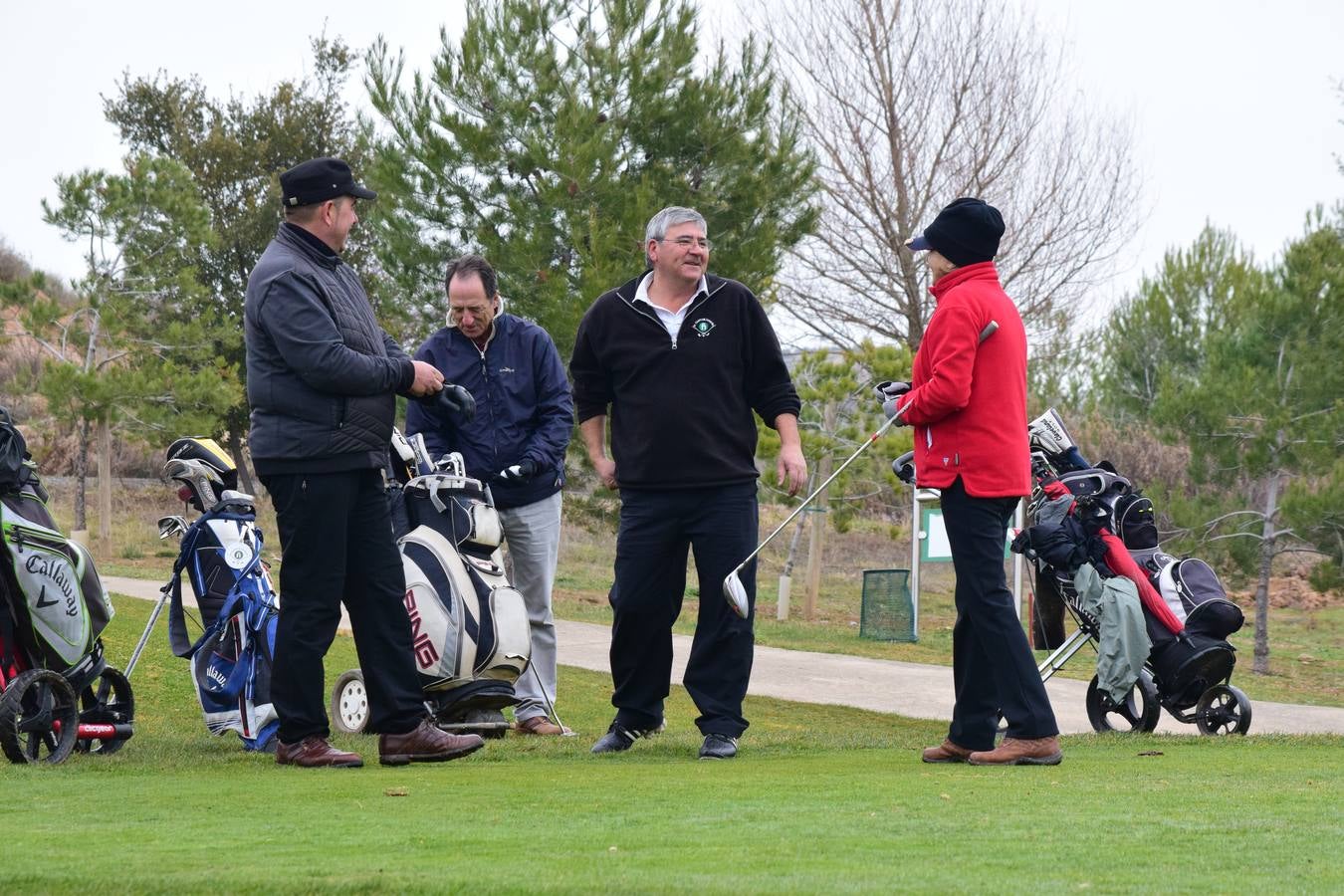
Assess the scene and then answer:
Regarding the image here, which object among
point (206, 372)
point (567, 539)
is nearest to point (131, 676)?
point (206, 372)

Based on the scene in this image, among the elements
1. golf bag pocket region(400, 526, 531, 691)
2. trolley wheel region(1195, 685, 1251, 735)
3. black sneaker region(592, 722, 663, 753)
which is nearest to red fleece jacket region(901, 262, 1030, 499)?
black sneaker region(592, 722, 663, 753)

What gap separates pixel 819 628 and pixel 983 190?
9.79m

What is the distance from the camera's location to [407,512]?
7125 millimetres

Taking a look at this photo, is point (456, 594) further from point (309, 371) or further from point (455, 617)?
point (309, 371)

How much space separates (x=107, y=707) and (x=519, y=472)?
75.4 inches

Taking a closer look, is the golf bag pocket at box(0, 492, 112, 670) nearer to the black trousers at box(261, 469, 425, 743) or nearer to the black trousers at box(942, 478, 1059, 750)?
the black trousers at box(261, 469, 425, 743)

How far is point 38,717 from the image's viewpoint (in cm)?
582

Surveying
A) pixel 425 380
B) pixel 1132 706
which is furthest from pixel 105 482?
pixel 425 380

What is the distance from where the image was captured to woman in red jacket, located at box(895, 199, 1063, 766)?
566 cm

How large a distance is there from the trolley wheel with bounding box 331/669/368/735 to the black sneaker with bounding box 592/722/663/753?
1.43 meters

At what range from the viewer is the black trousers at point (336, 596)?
5.61 meters

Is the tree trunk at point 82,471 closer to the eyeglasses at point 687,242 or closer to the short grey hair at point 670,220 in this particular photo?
the short grey hair at point 670,220

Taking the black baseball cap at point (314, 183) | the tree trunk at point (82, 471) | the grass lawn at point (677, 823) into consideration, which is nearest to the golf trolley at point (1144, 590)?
the grass lawn at point (677, 823)

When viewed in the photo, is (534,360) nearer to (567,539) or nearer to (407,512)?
(407,512)
